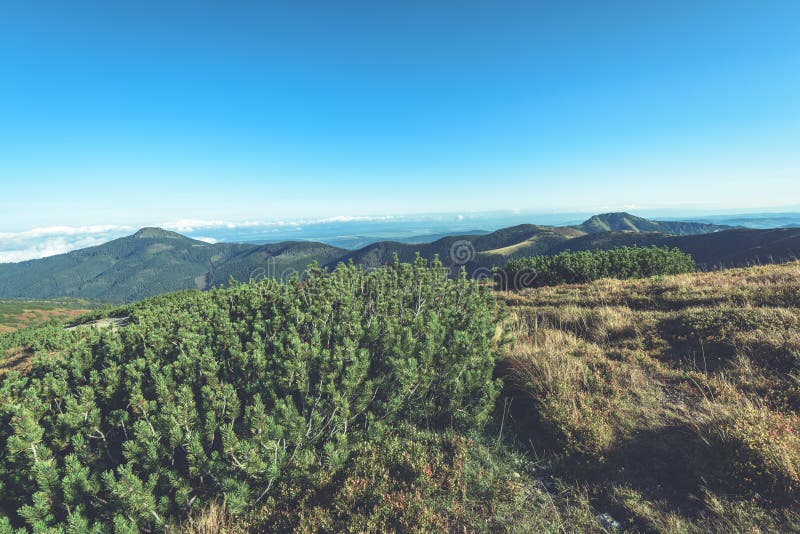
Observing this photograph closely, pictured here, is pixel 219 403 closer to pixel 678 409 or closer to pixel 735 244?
pixel 678 409

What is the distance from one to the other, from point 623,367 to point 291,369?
754cm

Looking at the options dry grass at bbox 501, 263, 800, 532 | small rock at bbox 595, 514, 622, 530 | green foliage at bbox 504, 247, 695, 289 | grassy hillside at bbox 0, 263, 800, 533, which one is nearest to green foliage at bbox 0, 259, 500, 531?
grassy hillside at bbox 0, 263, 800, 533

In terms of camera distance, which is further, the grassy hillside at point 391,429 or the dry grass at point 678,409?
the dry grass at point 678,409

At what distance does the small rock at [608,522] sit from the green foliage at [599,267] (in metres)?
23.1

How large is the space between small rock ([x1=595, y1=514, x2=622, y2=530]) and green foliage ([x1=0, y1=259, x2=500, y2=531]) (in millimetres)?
2204

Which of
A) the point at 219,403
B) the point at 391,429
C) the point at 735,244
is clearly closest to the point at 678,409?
the point at 391,429

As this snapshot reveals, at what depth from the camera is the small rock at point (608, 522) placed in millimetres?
4059

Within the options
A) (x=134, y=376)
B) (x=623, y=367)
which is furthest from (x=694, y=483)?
(x=134, y=376)

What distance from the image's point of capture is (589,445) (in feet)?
17.1

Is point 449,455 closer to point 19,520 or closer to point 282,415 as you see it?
point 282,415

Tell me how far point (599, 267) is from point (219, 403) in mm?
29018

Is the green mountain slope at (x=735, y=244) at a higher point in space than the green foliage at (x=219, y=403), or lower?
lower

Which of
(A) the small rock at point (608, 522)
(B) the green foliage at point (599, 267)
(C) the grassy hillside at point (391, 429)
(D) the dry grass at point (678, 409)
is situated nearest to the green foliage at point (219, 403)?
(C) the grassy hillside at point (391, 429)

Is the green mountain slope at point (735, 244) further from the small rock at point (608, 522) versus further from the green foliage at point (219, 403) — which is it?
the small rock at point (608, 522)
